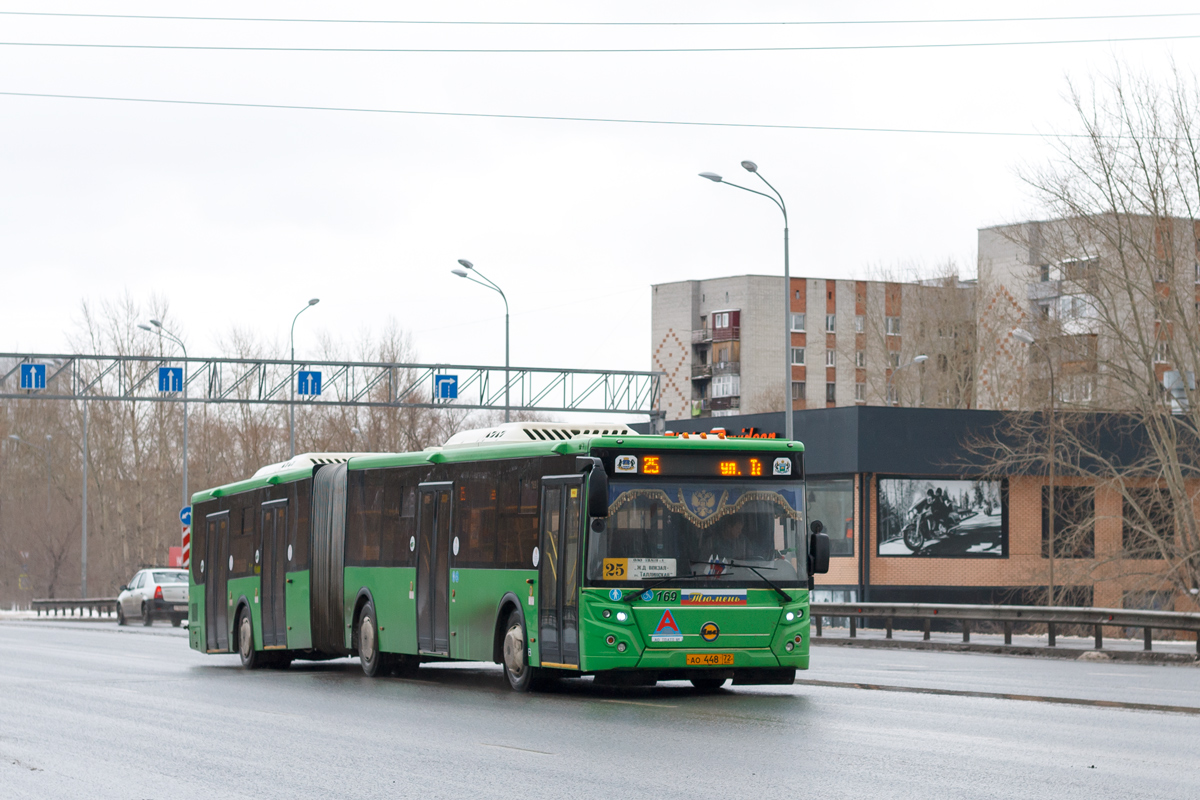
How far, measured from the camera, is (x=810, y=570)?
17.5m

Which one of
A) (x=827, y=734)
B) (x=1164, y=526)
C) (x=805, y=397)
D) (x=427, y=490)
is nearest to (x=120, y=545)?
(x=805, y=397)

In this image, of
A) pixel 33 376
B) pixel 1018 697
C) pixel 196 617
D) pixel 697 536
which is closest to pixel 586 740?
pixel 697 536

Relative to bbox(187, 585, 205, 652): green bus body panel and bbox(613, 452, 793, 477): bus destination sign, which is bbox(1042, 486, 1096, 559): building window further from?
bbox(613, 452, 793, 477): bus destination sign

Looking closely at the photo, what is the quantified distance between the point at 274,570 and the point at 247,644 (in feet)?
4.96

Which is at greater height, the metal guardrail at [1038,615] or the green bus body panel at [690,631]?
the green bus body panel at [690,631]

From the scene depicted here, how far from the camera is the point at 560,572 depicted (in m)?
17.1

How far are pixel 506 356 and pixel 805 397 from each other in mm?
53187

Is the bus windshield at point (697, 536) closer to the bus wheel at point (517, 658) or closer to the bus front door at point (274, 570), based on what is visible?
the bus wheel at point (517, 658)

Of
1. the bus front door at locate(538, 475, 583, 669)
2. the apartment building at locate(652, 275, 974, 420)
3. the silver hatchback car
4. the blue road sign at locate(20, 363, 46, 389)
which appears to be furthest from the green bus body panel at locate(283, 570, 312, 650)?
the apartment building at locate(652, 275, 974, 420)

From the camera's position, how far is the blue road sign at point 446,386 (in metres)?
62.2

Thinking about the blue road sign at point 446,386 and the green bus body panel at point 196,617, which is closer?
the green bus body panel at point 196,617

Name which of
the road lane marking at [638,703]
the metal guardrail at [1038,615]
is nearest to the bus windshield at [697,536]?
the road lane marking at [638,703]

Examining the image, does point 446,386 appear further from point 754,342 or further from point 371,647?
point 754,342

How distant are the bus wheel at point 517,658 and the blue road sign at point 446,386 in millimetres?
44073
